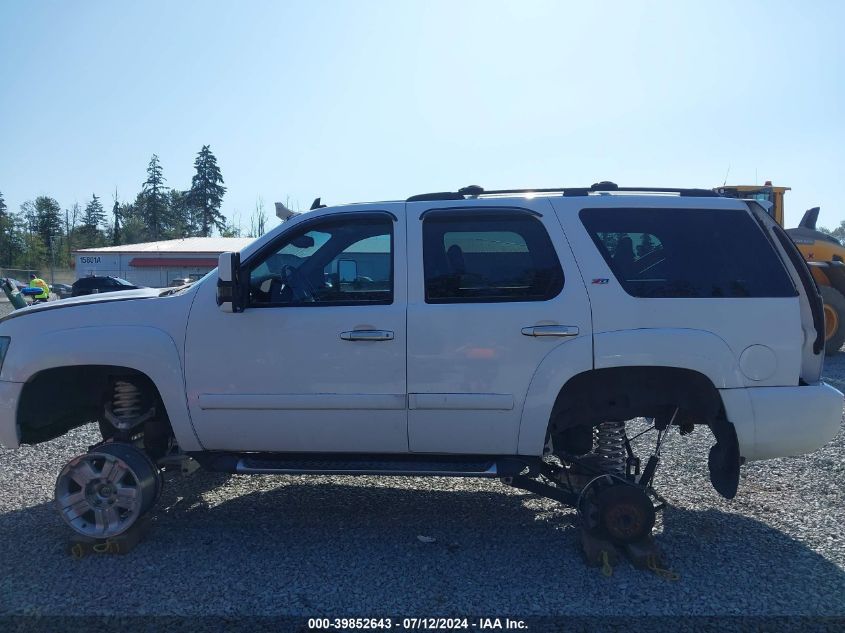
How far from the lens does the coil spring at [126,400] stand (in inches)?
190

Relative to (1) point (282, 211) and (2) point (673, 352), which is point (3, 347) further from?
(2) point (673, 352)

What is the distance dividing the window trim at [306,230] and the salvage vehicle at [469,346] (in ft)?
0.04

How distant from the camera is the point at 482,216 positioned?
175 inches

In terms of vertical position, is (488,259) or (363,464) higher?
(488,259)

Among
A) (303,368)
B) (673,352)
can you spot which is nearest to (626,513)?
(673,352)

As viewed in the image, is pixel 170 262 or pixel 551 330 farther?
Result: pixel 170 262

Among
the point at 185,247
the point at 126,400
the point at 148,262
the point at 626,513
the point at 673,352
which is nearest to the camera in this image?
the point at 673,352

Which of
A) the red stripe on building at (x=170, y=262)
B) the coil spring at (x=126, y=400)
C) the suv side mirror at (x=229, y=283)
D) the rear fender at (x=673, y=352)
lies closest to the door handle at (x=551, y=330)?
the rear fender at (x=673, y=352)

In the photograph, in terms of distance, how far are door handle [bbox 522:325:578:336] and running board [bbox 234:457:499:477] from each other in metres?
0.87

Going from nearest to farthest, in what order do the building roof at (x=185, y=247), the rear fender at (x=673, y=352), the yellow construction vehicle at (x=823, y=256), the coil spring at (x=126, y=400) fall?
1. the rear fender at (x=673, y=352)
2. the coil spring at (x=126, y=400)
3. the yellow construction vehicle at (x=823, y=256)
4. the building roof at (x=185, y=247)

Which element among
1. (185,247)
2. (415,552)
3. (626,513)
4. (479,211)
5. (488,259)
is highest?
(185,247)

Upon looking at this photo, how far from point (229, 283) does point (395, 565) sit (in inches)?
79.4

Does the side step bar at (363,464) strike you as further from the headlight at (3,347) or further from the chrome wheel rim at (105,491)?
the headlight at (3,347)

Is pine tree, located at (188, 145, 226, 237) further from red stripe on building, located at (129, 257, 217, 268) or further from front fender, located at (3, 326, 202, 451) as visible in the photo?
front fender, located at (3, 326, 202, 451)
